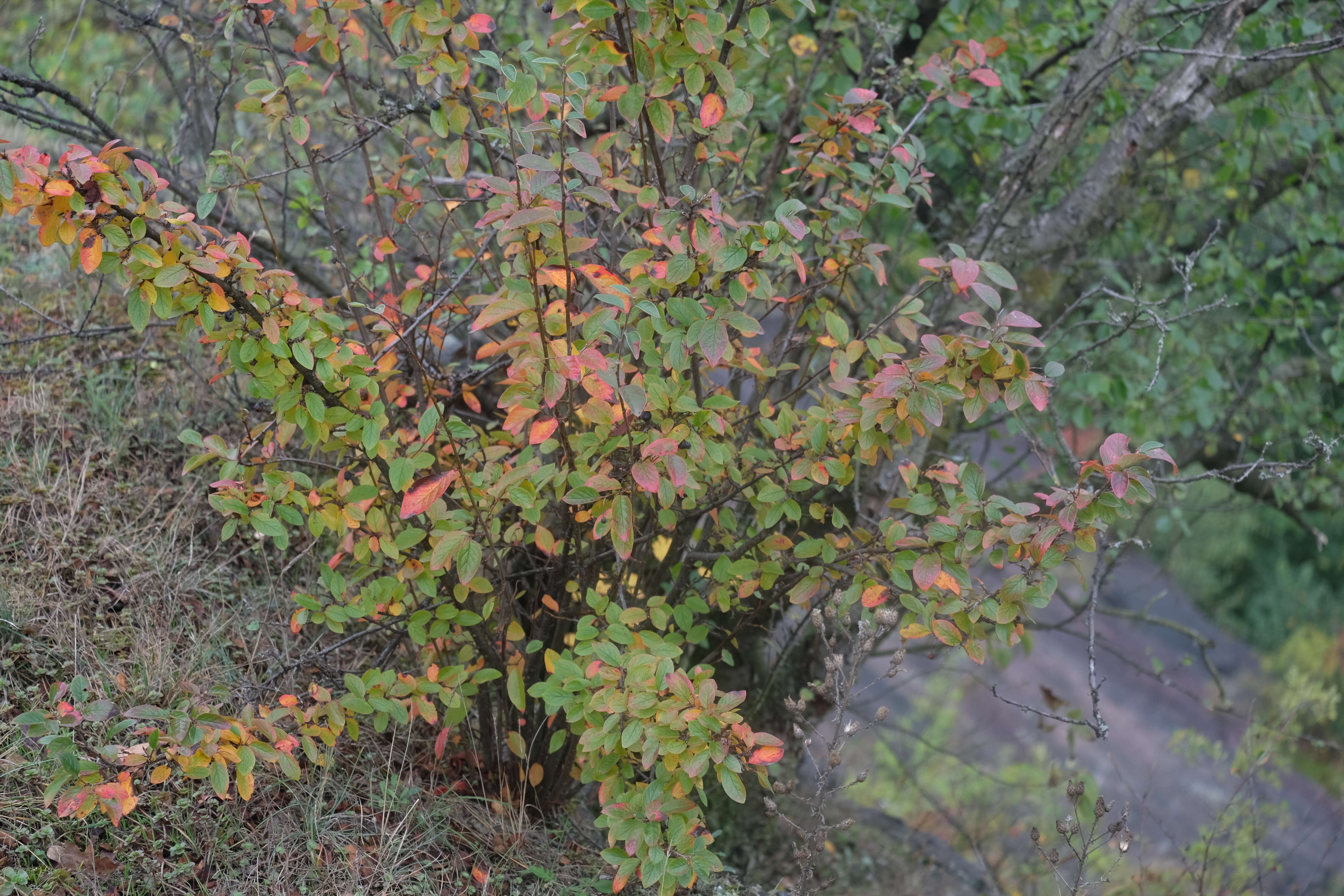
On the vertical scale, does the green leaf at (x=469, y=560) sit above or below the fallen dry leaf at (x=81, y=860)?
above

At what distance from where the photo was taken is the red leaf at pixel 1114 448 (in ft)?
6.15

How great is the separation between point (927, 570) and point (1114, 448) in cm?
46

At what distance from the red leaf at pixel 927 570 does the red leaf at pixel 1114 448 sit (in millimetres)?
413

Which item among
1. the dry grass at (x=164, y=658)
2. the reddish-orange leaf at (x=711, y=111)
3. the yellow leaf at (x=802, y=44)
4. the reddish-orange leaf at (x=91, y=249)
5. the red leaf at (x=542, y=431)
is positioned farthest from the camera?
the yellow leaf at (x=802, y=44)

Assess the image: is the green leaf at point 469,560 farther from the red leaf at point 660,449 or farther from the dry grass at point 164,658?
the dry grass at point 164,658

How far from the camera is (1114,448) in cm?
190

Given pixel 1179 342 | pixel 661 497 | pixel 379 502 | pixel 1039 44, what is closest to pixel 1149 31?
pixel 1039 44

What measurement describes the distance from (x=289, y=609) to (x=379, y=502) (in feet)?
2.96

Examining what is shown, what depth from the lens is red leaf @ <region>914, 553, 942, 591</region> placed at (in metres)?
2.04

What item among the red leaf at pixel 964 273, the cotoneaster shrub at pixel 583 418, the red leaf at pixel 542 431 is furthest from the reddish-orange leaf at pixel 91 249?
the red leaf at pixel 964 273

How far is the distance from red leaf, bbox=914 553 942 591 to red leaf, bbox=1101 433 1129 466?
413mm

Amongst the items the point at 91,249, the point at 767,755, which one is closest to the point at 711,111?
the point at 91,249

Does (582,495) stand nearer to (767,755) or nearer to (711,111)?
(767,755)

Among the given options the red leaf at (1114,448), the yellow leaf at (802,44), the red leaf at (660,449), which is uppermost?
the yellow leaf at (802,44)
